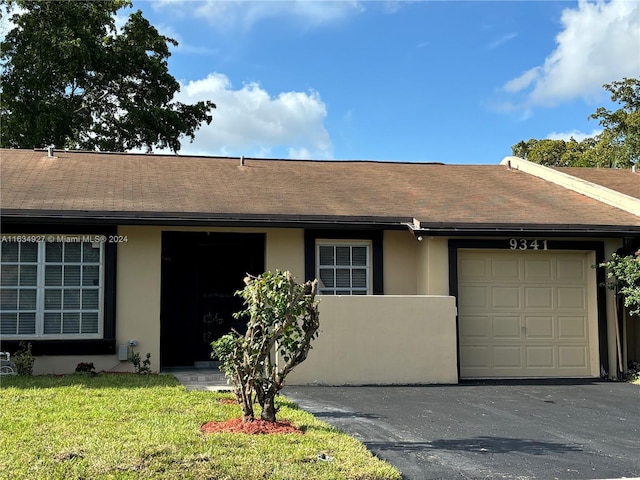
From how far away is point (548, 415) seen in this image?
8.31m

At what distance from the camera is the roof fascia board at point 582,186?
13164 mm

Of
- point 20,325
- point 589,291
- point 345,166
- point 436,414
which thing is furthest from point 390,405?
point 345,166

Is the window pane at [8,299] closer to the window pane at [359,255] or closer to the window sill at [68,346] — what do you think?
the window sill at [68,346]

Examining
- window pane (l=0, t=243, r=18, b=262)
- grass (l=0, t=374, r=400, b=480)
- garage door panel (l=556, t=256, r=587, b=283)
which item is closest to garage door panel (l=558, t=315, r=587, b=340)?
garage door panel (l=556, t=256, r=587, b=283)

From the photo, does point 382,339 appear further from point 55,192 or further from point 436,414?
point 55,192

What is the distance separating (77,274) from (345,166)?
7539 millimetres

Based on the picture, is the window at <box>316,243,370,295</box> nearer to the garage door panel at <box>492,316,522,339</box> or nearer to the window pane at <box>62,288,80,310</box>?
the garage door panel at <box>492,316,522,339</box>

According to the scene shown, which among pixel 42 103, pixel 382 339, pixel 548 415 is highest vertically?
pixel 42 103

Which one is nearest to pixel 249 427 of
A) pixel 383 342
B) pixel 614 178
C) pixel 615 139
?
pixel 383 342

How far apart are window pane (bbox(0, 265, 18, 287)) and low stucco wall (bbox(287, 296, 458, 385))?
4970 millimetres

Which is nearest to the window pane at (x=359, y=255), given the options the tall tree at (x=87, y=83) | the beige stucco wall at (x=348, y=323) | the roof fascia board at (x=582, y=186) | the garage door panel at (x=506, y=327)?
the beige stucco wall at (x=348, y=323)

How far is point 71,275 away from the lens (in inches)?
444

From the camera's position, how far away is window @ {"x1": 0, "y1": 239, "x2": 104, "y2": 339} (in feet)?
36.3

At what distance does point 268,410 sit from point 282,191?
712cm
